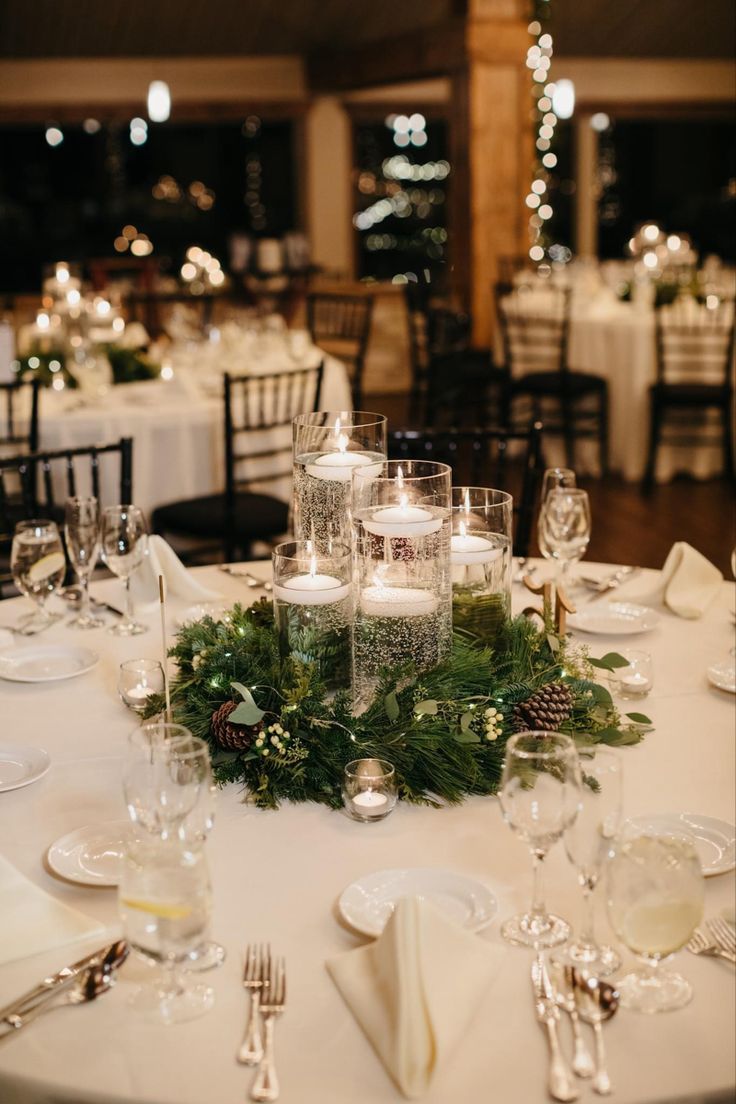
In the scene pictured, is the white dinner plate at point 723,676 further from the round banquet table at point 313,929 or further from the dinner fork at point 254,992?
the dinner fork at point 254,992

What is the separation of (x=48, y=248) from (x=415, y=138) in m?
3.63

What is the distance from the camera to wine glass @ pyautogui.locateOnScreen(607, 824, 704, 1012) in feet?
3.40

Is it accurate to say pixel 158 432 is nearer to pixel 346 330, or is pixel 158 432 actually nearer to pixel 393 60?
pixel 346 330

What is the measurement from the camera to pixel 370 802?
1425 mm

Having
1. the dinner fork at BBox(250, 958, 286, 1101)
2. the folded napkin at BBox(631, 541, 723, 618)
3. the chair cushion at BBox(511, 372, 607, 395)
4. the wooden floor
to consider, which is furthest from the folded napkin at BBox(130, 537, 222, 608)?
the chair cushion at BBox(511, 372, 607, 395)

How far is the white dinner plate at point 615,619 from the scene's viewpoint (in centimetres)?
202

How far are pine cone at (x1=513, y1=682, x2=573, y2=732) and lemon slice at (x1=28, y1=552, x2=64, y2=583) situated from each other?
91 cm

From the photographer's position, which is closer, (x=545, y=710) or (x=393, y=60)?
(x=545, y=710)

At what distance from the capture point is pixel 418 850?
1.36 meters

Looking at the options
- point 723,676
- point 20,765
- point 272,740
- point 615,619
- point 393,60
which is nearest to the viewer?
point 272,740

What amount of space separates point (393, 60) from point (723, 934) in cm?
913

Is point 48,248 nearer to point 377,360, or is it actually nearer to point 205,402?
point 377,360

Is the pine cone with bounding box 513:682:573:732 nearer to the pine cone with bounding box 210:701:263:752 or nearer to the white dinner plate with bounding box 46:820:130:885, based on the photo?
the pine cone with bounding box 210:701:263:752

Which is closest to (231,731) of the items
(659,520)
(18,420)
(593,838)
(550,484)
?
(593,838)
